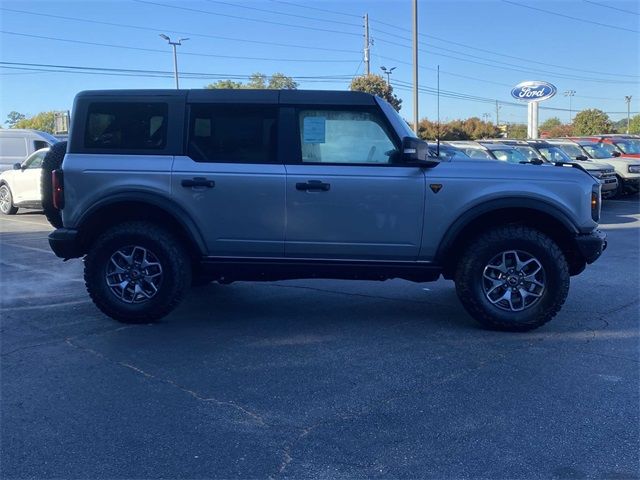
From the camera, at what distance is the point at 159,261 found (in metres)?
5.76

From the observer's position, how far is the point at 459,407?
13.2 ft

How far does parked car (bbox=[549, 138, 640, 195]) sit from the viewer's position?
1822 cm

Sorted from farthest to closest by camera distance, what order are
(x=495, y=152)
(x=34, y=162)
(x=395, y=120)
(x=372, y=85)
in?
(x=372, y=85) < (x=495, y=152) < (x=34, y=162) < (x=395, y=120)

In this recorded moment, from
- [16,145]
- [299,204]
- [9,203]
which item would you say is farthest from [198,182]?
[16,145]

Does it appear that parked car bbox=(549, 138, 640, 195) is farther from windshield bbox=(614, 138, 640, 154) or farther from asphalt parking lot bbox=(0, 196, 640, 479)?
asphalt parking lot bbox=(0, 196, 640, 479)

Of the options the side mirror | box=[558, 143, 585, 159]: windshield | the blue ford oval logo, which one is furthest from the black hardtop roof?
the blue ford oval logo

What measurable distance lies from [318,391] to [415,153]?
88.6 inches

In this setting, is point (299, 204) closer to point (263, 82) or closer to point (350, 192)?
point (350, 192)

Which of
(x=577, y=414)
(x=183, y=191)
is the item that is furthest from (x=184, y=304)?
(x=577, y=414)

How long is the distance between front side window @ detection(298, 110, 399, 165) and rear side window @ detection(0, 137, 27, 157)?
48.3ft

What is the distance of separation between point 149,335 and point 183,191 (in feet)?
4.41

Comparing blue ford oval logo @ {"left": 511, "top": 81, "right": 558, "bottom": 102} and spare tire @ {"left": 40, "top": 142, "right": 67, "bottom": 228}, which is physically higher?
blue ford oval logo @ {"left": 511, "top": 81, "right": 558, "bottom": 102}

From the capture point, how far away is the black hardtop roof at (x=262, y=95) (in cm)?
563

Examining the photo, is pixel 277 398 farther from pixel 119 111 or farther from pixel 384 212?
pixel 119 111
